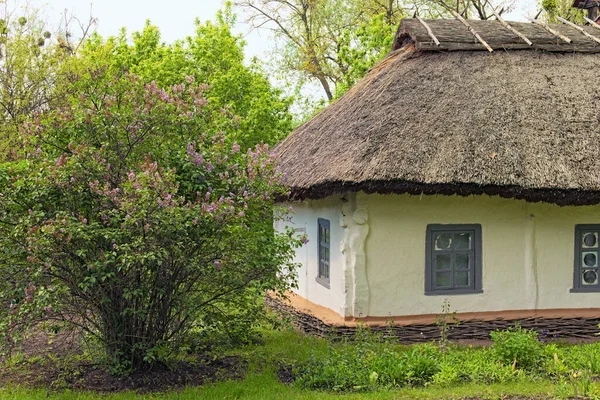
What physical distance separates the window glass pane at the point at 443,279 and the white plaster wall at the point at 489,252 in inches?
7.5

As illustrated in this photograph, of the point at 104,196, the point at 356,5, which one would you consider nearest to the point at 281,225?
the point at 104,196

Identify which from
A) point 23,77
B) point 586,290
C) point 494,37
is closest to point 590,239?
point 586,290

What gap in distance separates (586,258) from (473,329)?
2.27 m

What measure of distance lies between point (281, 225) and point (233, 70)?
8.02 meters

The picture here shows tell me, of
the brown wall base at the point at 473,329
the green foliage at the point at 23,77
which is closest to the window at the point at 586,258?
the brown wall base at the point at 473,329

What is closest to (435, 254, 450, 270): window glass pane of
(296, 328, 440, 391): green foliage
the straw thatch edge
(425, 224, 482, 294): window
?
(425, 224, 482, 294): window

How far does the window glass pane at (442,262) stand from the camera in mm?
10477

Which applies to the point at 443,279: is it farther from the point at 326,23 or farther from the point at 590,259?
the point at 326,23

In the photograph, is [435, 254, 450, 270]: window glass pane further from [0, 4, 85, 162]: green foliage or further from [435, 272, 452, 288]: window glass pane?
[0, 4, 85, 162]: green foliage

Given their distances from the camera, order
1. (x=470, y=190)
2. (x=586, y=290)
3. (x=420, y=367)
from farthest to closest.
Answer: (x=586, y=290)
(x=470, y=190)
(x=420, y=367)

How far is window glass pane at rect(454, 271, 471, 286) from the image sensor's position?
10539mm

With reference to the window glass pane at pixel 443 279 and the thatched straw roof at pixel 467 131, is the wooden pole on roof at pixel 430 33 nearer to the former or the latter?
the thatched straw roof at pixel 467 131

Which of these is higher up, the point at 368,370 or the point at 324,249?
the point at 324,249

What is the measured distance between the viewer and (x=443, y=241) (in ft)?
34.4
